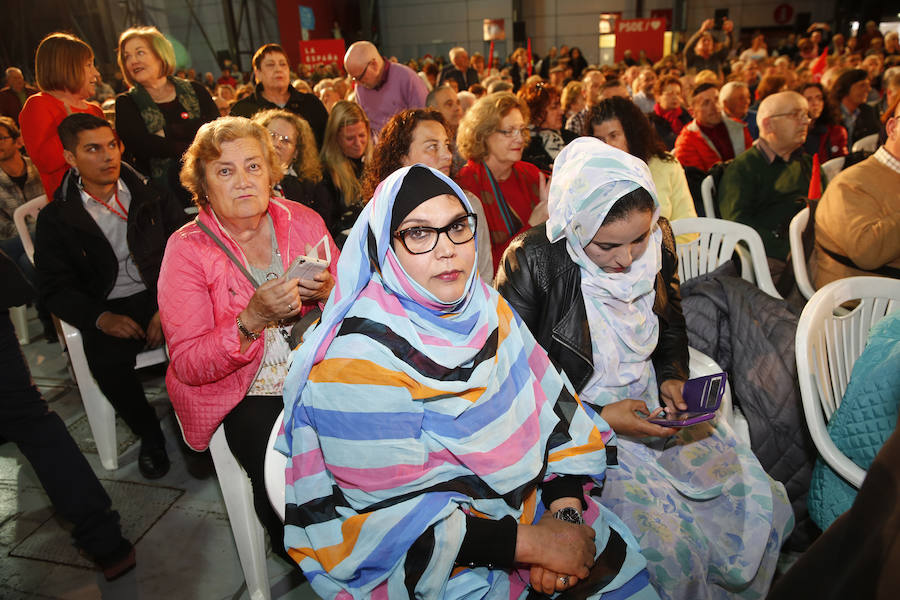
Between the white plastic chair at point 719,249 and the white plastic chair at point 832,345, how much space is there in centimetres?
74

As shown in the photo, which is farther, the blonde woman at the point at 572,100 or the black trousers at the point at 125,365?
the blonde woman at the point at 572,100

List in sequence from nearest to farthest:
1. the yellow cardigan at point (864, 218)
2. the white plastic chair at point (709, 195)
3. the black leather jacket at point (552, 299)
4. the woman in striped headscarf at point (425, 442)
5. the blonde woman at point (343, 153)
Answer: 1. the woman in striped headscarf at point (425, 442)
2. the black leather jacket at point (552, 299)
3. the yellow cardigan at point (864, 218)
4. the blonde woman at point (343, 153)
5. the white plastic chair at point (709, 195)

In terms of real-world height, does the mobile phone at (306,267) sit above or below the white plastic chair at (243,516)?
above

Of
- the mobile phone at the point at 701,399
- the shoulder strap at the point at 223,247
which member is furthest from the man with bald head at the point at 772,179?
the shoulder strap at the point at 223,247

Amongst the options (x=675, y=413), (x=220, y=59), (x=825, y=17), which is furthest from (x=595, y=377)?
(x=825, y=17)

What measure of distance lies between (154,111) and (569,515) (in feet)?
11.8

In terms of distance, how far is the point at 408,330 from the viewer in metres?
1.27

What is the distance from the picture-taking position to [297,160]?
3465 millimetres

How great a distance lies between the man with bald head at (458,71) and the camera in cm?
814

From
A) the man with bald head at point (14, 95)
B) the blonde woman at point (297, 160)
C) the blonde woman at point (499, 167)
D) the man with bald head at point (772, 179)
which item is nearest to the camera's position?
the blonde woman at point (499, 167)

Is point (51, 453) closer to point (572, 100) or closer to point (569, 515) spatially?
point (569, 515)

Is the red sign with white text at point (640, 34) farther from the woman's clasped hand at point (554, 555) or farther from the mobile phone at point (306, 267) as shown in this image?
the woman's clasped hand at point (554, 555)

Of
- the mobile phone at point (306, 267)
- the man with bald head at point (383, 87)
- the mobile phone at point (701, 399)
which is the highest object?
the man with bald head at point (383, 87)

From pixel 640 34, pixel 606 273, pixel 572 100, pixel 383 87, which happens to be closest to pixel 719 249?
pixel 606 273
